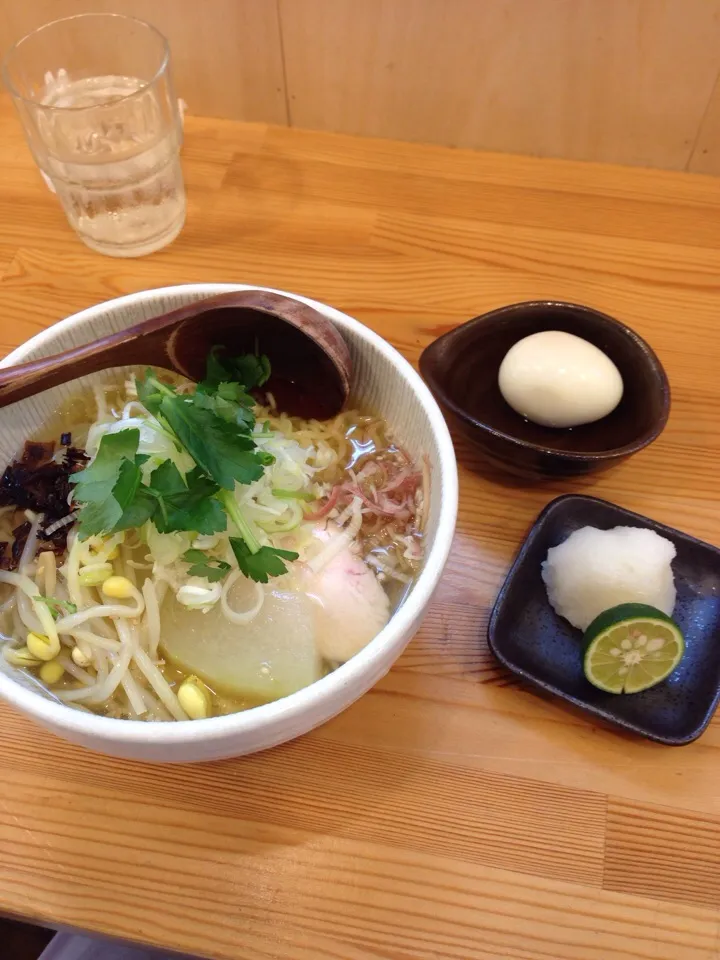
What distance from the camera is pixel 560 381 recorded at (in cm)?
91

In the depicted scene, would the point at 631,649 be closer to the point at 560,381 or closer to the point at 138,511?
the point at 560,381

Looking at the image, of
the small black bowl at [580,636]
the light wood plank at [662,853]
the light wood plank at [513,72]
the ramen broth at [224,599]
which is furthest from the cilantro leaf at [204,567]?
the light wood plank at [513,72]

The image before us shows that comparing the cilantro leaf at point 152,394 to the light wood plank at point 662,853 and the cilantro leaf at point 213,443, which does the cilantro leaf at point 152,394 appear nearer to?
the cilantro leaf at point 213,443

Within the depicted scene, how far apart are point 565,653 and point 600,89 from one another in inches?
35.1

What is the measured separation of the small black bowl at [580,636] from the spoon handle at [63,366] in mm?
466

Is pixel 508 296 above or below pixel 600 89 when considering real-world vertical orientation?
below

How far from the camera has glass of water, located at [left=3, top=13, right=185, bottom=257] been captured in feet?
3.57

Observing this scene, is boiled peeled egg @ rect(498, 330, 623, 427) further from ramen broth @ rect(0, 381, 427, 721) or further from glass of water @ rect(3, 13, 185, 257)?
glass of water @ rect(3, 13, 185, 257)

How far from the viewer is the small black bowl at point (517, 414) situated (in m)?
Result: 0.85

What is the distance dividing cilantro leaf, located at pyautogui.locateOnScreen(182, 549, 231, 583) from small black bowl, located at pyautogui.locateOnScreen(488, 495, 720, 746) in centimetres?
28

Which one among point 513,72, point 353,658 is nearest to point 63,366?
point 353,658

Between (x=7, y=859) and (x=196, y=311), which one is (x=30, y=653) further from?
(x=196, y=311)

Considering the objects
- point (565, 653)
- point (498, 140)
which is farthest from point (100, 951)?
point (498, 140)

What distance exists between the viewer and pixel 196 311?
747 mm
